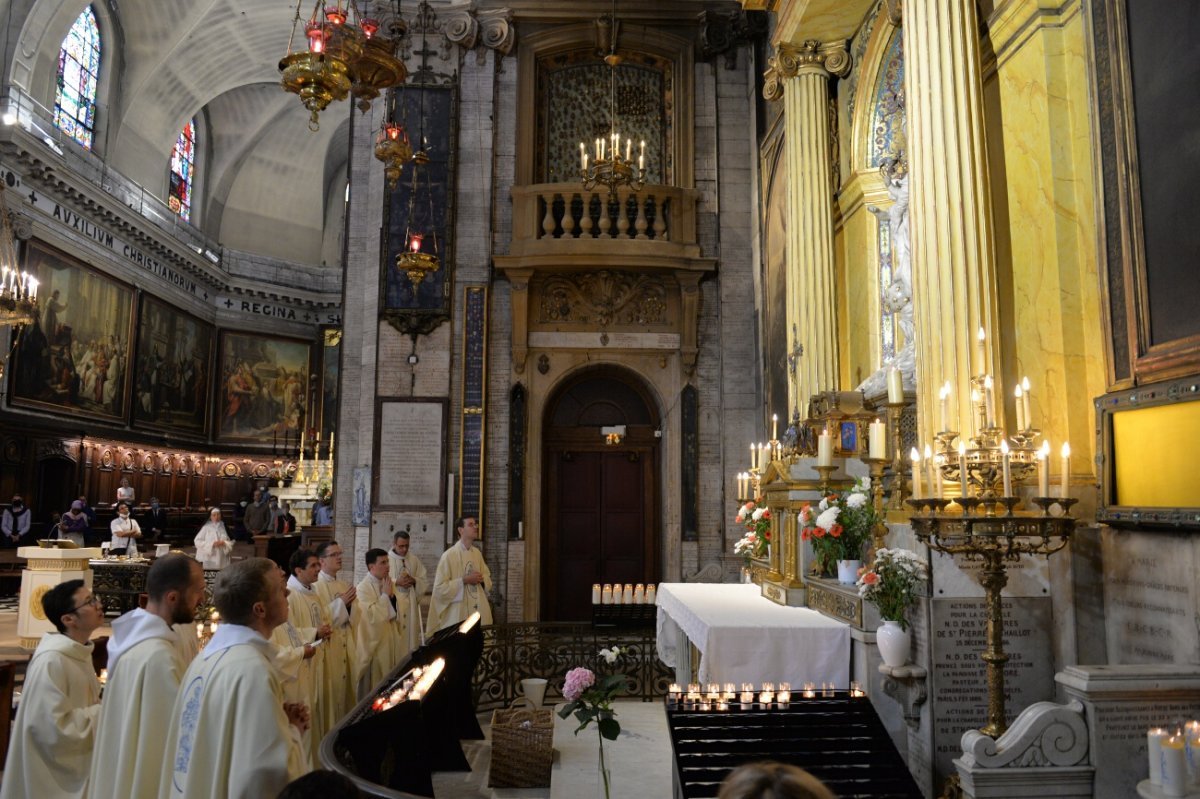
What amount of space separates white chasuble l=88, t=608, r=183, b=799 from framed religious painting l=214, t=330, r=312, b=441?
24.3 m

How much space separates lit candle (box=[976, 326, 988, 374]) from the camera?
5477 millimetres

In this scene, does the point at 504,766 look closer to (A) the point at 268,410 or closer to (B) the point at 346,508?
(B) the point at 346,508

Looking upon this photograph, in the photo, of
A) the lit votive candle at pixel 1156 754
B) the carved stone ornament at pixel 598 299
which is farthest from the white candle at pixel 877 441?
the carved stone ornament at pixel 598 299

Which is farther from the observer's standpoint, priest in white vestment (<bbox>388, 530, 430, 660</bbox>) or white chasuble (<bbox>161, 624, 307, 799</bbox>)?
priest in white vestment (<bbox>388, 530, 430, 660</bbox>)

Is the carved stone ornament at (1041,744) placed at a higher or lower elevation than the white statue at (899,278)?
lower

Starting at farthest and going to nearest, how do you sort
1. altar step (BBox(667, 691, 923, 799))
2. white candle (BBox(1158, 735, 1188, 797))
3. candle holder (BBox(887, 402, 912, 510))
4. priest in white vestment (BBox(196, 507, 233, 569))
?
priest in white vestment (BBox(196, 507, 233, 569)) → candle holder (BBox(887, 402, 912, 510)) → altar step (BBox(667, 691, 923, 799)) → white candle (BBox(1158, 735, 1188, 797))

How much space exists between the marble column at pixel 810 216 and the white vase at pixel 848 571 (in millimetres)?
3475

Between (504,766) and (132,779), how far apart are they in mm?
3512

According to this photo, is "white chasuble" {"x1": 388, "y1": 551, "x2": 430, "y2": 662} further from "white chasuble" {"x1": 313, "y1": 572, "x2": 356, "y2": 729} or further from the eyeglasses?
the eyeglasses

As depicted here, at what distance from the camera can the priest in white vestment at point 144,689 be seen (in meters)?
3.71

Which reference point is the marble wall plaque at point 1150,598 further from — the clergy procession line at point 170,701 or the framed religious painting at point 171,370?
the framed religious painting at point 171,370

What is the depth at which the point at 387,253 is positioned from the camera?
13.2 meters

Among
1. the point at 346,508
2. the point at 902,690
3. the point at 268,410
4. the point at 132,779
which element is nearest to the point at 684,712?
the point at 902,690

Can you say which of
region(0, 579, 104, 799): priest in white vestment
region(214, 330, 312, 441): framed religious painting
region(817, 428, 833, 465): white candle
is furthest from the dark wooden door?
region(214, 330, 312, 441): framed religious painting
